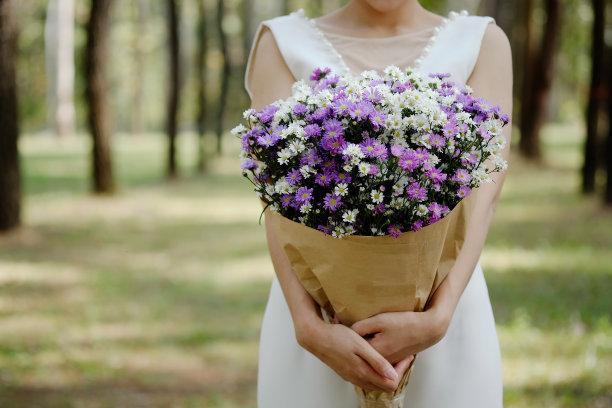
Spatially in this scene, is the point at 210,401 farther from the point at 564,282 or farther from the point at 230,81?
the point at 230,81

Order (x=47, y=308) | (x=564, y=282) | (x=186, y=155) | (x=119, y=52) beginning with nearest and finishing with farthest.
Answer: (x=47, y=308), (x=564, y=282), (x=186, y=155), (x=119, y=52)

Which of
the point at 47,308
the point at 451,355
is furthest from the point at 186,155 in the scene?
the point at 451,355

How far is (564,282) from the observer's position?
732 cm

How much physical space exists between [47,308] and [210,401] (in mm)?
2636

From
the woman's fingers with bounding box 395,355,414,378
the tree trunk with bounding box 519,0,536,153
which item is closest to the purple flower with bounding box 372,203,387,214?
the woman's fingers with bounding box 395,355,414,378

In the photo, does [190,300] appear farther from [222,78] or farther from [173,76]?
[222,78]

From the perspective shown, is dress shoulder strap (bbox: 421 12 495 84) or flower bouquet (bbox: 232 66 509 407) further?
dress shoulder strap (bbox: 421 12 495 84)

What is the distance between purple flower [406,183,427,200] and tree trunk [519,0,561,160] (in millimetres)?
15570

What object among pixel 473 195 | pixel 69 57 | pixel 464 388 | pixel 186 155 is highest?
pixel 473 195

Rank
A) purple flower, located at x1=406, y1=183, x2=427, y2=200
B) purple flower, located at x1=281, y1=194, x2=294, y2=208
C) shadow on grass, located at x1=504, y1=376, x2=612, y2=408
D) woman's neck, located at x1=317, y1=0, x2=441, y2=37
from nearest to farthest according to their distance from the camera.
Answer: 1. purple flower, located at x1=406, y1=183, x2=427, y2=200
2. purple flower, located at x1=281, y1=194, x2=294, y2=208
3. woman's neck, located at x1=317, y1=0, x2=441, y2=37
4. shadow on grass, located at x1=504, y1=376, x2=612, y2=408

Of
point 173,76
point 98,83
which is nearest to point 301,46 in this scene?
point 98,83

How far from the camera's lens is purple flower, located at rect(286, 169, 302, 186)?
5.20 feet

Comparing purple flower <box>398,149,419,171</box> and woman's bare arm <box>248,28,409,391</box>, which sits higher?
purple flower <box>398,149,419,171</box>

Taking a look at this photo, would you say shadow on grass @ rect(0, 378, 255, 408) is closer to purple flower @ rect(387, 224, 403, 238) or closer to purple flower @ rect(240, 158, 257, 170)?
purple flower @ rect(240, 158, 257, 170)
